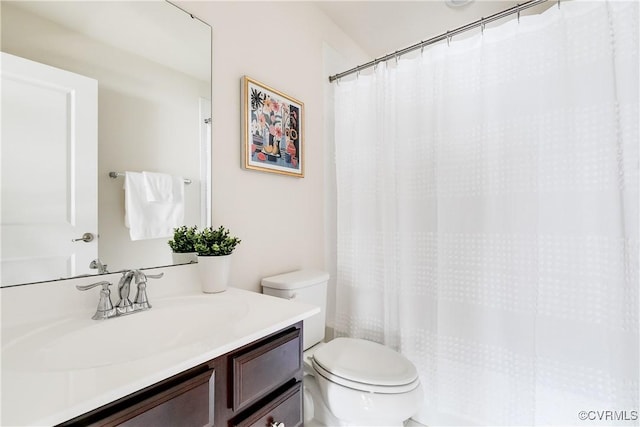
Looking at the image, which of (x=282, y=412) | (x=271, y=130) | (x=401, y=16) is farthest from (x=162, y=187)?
(x=401, y=16)

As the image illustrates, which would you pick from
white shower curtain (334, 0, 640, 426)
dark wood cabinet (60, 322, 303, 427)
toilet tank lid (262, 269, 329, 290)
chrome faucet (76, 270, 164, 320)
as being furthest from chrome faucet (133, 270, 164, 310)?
white shower curtain (334, 0, 640, 426)

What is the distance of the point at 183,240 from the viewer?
3.75ft

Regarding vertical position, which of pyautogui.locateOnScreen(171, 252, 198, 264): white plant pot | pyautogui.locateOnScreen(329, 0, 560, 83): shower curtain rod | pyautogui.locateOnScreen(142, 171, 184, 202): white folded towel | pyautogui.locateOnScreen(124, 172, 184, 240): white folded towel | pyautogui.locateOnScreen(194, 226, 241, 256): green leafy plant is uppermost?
pyautogui.locateOnScreen(329, 0, 560, 83): shower curtain rod

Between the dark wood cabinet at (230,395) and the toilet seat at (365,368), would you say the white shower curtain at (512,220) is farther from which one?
the dark wood cabinet at (230,395)

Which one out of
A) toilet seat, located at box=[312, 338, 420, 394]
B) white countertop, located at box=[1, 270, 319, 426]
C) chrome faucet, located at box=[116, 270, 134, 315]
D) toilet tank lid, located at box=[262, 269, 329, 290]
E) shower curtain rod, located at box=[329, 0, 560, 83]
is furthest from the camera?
toilet tank lid, located at box=[262, 269, 329, 290]

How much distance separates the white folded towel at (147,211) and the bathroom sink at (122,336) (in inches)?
10.2

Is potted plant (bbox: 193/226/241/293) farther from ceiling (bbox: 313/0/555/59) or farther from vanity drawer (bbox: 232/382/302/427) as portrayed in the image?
ceiling (bbox: 313/0/555/59)

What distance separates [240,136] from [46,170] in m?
0.70

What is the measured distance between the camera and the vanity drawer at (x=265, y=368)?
0.72 meters

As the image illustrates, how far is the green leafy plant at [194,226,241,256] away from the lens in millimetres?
1108

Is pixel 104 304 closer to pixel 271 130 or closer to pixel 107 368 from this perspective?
pixel 107 368

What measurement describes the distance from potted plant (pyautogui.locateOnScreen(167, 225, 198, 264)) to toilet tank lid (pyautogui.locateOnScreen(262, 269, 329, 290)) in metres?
0.37

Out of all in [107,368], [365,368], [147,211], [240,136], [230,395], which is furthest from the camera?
[240,136]

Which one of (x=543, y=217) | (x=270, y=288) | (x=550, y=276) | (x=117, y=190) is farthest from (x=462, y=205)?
(x=117, y=190)
